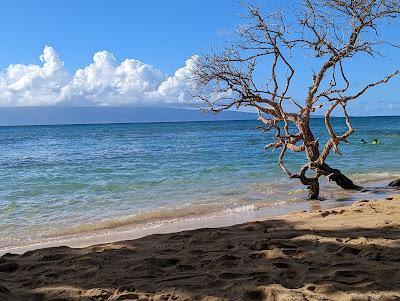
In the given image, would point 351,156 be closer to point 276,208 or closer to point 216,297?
point 276,208

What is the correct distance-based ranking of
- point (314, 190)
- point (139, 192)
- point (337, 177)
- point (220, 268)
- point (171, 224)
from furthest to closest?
point (139, 192), point (337, 177), point (314, 190), point (171, 224), point (220, 268)

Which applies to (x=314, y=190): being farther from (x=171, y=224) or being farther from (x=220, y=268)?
(x=220, y=268)

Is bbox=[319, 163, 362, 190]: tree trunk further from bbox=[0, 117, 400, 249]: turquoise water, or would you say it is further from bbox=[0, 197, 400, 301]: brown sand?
bbox=[0, 197, 400, 301]: brown sand

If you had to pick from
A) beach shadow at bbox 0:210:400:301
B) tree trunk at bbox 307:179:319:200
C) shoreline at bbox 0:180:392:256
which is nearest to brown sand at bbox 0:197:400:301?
beach shadow at bbox 0:210:400:301

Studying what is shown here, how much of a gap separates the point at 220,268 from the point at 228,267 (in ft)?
0.31

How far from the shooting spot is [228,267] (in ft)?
15.6

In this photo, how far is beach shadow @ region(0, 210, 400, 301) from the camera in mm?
3990

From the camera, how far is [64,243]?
807cm

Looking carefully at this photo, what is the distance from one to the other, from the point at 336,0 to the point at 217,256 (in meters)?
7.04

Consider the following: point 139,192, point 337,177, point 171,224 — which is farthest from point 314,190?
point 139,192

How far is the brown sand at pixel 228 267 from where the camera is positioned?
398 cm

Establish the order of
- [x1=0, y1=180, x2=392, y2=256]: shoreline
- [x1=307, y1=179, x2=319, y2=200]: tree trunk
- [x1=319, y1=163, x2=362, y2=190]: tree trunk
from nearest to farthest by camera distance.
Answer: [x1=0, y1=180, x2=392, y2=256]: shoreline < [x1=307, y1=179, x2=319, y2=200]: tree trunk < [x1=319, y1=163, x2=362, y2=190]: tree trunk

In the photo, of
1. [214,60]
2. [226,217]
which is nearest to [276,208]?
[226,217]

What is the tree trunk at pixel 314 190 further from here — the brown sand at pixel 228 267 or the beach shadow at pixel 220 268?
the beach shadow at pixel 220 268
